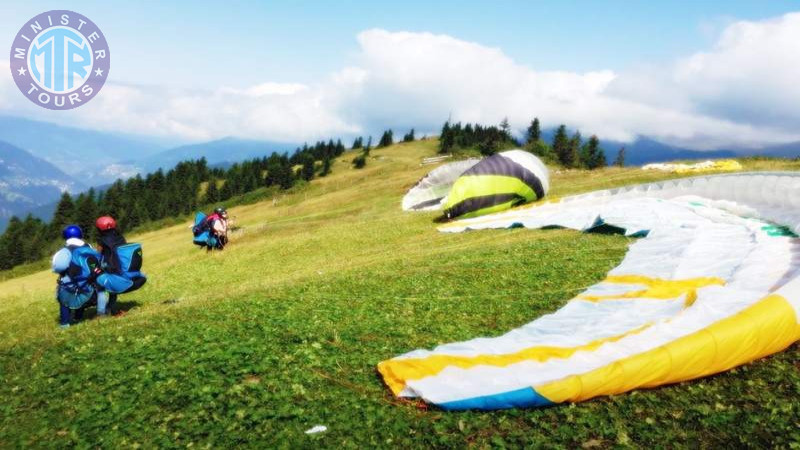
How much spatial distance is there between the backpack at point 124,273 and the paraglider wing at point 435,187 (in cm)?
2766

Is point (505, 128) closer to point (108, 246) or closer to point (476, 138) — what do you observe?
point (476, 138)

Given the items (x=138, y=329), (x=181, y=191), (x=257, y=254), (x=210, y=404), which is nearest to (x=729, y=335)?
(x=210, y=404)

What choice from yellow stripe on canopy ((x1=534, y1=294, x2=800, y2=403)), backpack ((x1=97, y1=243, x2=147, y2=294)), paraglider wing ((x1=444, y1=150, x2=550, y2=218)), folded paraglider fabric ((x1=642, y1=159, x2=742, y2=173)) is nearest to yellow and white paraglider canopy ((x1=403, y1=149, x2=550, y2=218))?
paraglider wing ((x1=444, y1=150, x2=550, y2=218))

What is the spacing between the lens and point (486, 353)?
8.58 metres

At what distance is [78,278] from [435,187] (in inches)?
1224

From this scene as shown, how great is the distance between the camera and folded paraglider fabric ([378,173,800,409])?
739cm

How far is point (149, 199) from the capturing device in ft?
486

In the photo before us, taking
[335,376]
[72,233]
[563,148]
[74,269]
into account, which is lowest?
[335,376]

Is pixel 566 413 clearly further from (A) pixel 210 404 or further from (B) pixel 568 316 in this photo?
(A) pixel 210 404

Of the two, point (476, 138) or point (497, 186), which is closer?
point (497, 186)

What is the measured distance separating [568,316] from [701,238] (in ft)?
23.5

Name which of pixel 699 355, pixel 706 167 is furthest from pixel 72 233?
pixel 706 167

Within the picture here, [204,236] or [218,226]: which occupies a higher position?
[218,226]

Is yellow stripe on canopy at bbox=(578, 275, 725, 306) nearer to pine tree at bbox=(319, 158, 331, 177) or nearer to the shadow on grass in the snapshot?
the shadow on grass
